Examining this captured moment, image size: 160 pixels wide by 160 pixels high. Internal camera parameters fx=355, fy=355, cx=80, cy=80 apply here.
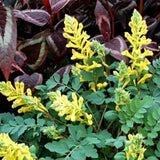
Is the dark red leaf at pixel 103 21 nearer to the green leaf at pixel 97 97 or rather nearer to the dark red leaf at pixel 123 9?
the dark red leaf at pixel 123 9

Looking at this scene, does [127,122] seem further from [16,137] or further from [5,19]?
[5,19]

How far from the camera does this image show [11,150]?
0.61m

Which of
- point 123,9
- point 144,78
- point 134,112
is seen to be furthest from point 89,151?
point 123,9

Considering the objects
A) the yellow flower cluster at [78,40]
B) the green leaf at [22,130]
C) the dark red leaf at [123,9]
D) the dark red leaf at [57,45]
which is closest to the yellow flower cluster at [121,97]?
the yellow flower cluster at [78,40]

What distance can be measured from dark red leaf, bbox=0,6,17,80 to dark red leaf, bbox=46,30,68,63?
137 mm

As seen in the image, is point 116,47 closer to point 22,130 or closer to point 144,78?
point 144,78

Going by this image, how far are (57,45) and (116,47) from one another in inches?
7.2

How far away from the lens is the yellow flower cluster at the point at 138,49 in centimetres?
78

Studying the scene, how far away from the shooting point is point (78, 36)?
816 mm

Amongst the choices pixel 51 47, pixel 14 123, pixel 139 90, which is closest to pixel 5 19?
pixel 51 47

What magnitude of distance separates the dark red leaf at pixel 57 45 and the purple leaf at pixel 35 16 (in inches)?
2.0

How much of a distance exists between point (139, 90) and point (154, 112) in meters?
0.12

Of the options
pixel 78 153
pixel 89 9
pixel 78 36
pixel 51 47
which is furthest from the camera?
pixel 89 9

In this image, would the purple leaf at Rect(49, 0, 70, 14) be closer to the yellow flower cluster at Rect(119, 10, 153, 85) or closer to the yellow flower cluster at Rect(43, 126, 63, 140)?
the yellow flower cluster at Rect(119, 10, 153, 85)
